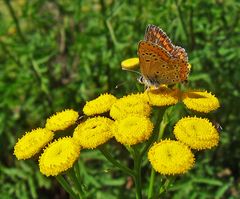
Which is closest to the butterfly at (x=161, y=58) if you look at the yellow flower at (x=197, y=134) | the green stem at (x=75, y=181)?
the yellow flower at (x=197, y=134)

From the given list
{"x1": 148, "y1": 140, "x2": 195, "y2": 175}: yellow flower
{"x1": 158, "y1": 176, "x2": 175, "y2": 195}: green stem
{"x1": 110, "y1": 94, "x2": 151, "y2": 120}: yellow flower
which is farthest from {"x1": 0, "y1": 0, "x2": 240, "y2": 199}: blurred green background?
{"x1": 148, "y1": 140, "x2": 195, "y2": 175}: yellow flower

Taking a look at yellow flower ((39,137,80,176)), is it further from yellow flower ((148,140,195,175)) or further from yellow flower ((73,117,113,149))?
yellow flower ((148,140,195,175))

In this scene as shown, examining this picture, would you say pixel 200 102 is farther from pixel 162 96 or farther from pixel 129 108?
pixel 129 108

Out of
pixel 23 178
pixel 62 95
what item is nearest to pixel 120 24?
pixel 62 95

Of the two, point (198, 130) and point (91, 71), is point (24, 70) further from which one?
point (198, 130)

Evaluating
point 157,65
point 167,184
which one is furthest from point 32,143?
point 157,65
